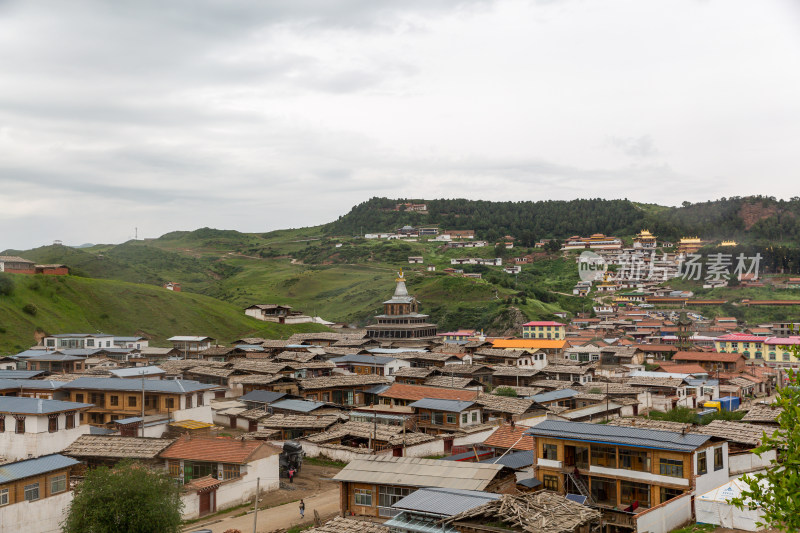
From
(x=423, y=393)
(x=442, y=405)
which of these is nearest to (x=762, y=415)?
(x=442, y=405)

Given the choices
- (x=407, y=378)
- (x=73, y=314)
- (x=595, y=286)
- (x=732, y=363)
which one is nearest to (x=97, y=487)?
(x=407, y=378)

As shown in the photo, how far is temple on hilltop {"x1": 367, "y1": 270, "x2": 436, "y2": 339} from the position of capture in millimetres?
87875

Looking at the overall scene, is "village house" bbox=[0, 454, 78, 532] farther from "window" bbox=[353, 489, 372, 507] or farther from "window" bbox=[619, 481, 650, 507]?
"window" bbox=[619, 481, 650, 507]

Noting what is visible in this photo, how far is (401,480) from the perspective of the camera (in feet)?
86.2

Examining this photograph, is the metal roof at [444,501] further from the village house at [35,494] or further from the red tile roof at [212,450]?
the village house at [35,494]

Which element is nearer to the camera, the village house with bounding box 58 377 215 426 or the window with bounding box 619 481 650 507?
the window with bounding box 619 481 650 507

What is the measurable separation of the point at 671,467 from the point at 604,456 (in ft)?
7.89

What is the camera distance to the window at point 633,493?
25219mm

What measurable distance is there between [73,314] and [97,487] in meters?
72.1

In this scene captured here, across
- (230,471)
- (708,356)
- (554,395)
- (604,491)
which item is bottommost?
(708,356)

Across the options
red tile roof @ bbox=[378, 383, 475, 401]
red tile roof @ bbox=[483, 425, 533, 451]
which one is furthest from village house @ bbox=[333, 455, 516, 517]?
red tile roof @ bbox=[378, 383, 475, 401]

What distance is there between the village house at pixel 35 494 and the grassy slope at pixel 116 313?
2213 inches

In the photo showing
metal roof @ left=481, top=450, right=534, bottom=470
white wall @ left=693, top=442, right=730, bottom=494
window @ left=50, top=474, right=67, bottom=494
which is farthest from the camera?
metal roof @ left=481, top=450, right=534, bottom=470

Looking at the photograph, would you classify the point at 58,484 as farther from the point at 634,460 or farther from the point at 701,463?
the point at 701,463
